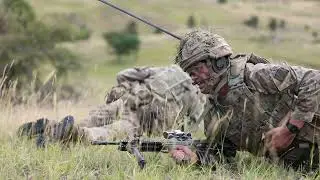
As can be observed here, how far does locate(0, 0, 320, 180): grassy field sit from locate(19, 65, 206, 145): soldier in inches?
12.8

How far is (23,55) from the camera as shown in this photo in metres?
20.8

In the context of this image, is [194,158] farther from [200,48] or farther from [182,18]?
[182,18]

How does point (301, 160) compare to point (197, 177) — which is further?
point (301, 160)

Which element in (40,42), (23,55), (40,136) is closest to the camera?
(40,136)

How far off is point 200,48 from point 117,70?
35471mm

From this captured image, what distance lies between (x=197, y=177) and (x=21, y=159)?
120 centimetres

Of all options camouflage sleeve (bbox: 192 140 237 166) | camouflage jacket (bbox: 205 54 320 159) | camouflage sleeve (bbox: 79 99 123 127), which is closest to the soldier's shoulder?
camouflage jacket (bbox: 205 54 320 159)

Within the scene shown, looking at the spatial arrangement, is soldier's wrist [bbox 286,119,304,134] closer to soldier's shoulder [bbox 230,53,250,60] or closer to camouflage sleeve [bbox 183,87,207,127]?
soldier's shoulder [bbox 230,53,250,60]

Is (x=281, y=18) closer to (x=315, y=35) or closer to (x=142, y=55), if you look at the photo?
(x=315, y=35)

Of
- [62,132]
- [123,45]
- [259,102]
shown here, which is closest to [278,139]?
[259,102]

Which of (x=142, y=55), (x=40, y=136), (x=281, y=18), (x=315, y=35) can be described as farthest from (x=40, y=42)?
(x=281, y=18)

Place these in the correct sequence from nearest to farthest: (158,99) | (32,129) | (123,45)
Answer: (32,129)
(158,99)
(123,45)

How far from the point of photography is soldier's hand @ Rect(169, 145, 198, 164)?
14.6 ft

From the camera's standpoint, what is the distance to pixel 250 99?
466 centimetres
